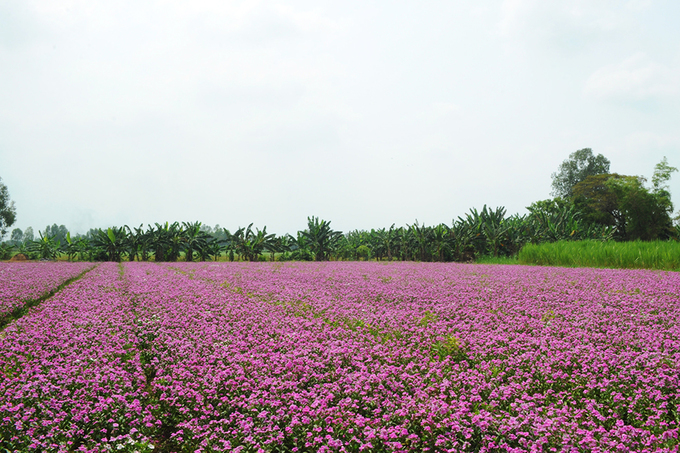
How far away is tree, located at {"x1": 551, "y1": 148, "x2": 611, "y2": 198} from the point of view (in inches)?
2795

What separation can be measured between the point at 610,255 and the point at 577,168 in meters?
64.1

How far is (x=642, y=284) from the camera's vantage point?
975 centimetres

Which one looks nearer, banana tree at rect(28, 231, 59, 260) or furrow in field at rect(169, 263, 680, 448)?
furrow in field at rect(169, 263, 680, 448)

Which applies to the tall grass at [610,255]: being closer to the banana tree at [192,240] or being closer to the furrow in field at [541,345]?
the furrow in field at [541,345]

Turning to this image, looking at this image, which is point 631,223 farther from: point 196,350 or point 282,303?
point 196,350

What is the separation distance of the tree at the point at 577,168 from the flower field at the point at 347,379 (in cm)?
7386

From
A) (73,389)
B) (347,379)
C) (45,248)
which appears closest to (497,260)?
(347,379)

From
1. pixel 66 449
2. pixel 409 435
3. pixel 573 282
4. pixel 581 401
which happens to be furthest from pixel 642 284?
pixel 66 449

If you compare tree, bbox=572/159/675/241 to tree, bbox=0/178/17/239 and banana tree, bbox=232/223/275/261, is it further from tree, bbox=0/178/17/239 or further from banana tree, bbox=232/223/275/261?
tree, bbox=0/178/17/239

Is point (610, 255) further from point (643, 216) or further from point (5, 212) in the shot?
point (5, 212)

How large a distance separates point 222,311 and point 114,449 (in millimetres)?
4269

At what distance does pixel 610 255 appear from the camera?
17.2 m

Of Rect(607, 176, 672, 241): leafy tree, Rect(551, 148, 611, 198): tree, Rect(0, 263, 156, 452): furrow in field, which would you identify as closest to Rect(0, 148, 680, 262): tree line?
Rect(607, 176, 672, 241): leafy tree

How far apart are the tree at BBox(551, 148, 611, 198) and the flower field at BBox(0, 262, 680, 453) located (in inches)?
2908
